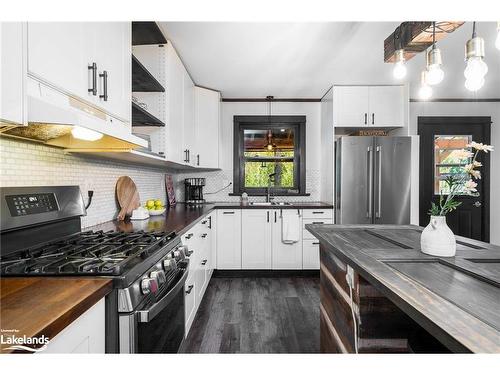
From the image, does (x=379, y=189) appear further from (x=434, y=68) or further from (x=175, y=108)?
(x=175, y=108)

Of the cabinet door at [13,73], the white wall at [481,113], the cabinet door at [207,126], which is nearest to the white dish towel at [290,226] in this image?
the cabinet door at [207,126]

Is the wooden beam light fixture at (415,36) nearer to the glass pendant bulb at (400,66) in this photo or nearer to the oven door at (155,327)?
the glass pendant bulb at (400,66)

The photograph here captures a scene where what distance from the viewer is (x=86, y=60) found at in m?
1.36

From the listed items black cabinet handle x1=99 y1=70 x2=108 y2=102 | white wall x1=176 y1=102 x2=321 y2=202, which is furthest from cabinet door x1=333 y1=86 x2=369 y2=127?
black cabinet handle x1=99 y1=70 x2=108 y2=102

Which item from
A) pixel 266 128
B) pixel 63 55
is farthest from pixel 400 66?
pixel 266 128

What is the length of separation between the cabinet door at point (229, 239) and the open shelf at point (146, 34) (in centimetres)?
211

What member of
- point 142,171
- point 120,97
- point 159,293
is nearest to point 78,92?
point 120,97

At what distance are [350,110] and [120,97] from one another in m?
2.97

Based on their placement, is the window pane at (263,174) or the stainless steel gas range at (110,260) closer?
the stainless steel gas range at (110,260)

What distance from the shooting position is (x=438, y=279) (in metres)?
0.96

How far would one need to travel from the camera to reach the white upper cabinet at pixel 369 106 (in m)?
3.78

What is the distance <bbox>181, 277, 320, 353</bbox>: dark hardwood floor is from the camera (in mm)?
2174

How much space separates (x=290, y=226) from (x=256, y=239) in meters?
0.48

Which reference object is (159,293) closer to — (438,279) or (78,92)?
(78,92)
